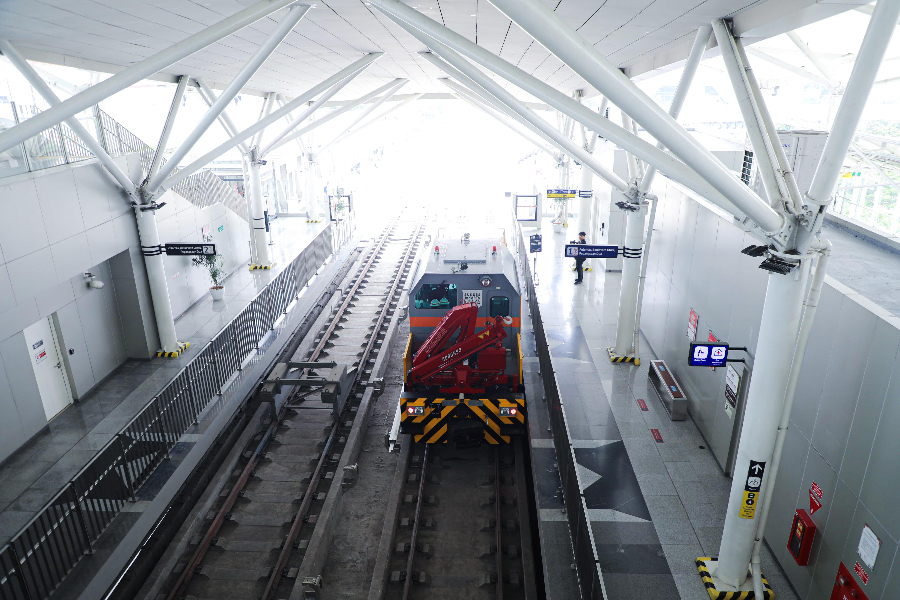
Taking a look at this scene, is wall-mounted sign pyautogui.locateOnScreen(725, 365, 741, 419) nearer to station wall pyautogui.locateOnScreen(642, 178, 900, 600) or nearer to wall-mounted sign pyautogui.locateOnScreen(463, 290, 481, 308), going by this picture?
station wall pyautogui.locateOnScreen(642, 178, 900, 600)

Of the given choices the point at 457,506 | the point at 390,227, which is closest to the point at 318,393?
the point at 457,506

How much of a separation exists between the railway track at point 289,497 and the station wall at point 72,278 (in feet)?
12.4

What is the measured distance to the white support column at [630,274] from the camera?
12508mm

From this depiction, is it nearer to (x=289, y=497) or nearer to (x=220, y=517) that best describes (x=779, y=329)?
(x=289, y=497)

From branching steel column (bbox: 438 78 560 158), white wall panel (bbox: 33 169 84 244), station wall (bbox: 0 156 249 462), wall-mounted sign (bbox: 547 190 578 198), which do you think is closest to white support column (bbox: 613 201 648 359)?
wall-mounted sign (bbox: 547 190 578 198)

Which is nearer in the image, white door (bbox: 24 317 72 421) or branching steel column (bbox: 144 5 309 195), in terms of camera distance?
branching steel column (bbox: 144 5 309 195)

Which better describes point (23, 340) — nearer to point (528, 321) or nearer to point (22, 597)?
point (22, 597)

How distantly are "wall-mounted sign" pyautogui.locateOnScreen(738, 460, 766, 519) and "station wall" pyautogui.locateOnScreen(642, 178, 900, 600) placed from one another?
74 centimetres

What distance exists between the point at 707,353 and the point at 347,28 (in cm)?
764

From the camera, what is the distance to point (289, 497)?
30.9 feet

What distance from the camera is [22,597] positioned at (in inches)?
257

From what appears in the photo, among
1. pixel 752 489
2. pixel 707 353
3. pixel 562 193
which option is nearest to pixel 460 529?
pixel 752 489

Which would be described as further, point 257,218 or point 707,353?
point 257,218

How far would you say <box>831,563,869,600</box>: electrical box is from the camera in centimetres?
589
